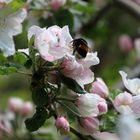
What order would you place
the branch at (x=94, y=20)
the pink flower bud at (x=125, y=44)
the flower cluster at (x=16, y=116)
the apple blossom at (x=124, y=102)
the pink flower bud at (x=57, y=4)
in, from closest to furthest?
the apple blossom at (x=124, y=102) → the pink flower bud at (x=57, y=4) → the flower cluster at (x=16, y=116) → the branch at (x=94, y=20) → the pink flower bud at (x=125, y=44)

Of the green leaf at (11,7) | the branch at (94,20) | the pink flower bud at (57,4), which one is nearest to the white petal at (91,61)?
the green leaf at (11,7)

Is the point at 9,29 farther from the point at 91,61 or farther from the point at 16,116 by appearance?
the point at 16,116

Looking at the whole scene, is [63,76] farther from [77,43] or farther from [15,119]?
[15,119]

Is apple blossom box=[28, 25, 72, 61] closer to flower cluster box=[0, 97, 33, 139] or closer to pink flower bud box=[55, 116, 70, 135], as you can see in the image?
pink flower bud box=[55, 116, 70, 135]

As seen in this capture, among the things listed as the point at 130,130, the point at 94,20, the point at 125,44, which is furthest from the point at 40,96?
the point at 125,44

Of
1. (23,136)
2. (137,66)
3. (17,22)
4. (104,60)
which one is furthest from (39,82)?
(104,60)

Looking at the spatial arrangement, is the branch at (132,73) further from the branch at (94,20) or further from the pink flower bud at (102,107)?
the pink flower bud at (102,107)

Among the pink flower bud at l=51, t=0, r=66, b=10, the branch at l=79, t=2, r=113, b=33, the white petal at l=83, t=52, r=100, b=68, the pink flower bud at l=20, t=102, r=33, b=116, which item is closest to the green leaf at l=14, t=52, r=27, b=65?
the white petal at l=83, t=52, r=100, b=68
